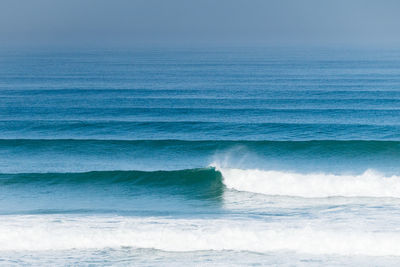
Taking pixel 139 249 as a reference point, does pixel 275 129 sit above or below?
above

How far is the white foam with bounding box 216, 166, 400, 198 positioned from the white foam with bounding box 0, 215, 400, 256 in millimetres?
3051

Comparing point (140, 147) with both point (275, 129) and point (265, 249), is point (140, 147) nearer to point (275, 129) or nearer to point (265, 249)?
point (275, 129)

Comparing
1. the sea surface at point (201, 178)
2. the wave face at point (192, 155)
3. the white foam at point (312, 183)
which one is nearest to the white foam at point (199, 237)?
the sea surface at point (201, 178)

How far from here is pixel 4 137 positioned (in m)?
22.6

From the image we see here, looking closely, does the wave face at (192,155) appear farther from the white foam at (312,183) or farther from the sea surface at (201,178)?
the white foam at (312,183)

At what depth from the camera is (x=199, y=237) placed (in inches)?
481

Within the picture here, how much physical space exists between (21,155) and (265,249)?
11.3 m

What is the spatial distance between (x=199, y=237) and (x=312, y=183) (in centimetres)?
525

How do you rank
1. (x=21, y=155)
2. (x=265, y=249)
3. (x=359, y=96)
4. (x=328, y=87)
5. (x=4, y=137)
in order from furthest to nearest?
1. (x=328, y=87)
2. (x=359, y=96)
3. (x=4, y=137)
4. (x=21, y=155)
5. (x=265, y=249)

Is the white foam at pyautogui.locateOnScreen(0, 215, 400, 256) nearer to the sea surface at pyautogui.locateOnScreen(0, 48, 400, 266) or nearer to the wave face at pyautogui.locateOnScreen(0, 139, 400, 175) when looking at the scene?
the sea surface at pyautogui.locateOnScreen(0, 48, 400, 266)

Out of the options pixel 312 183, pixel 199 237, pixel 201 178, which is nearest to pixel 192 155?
pixel 201 178

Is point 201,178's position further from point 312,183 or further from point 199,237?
point 199,237

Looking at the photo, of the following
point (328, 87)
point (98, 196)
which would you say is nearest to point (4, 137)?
point (98, 196)

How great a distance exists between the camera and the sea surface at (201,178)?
11.9 meters
